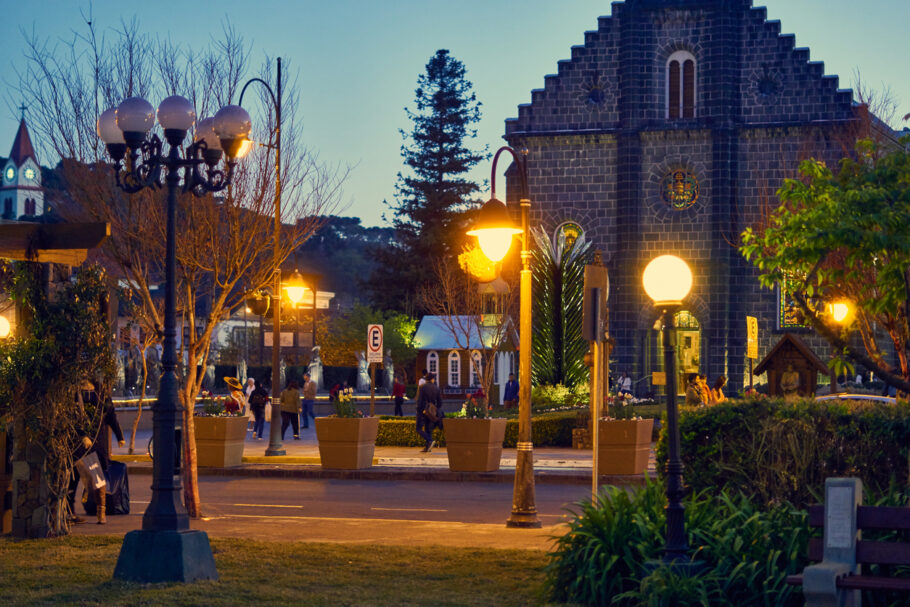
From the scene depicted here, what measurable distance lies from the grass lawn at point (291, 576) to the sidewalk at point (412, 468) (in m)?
8.71

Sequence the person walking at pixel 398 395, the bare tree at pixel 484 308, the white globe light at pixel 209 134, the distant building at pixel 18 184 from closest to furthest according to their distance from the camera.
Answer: the white globe light at pixel 209 134 < the person walking at pixel 398 395 < the bare tree at pixel 484 308 < the distant building at pixel 18 184

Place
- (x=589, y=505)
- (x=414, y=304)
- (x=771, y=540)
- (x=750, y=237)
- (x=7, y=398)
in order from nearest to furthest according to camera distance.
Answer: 1. (x=771, y=540)
2. (x=589, y=505)
3. (x=7, y=398)
4. (x=750, y=237)
5. (x=414, y=304)

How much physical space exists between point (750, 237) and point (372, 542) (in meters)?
5.44

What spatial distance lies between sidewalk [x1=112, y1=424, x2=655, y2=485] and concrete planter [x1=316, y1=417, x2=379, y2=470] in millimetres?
286

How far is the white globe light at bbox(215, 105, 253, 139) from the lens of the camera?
11891mm

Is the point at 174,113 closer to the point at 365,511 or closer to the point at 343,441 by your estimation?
the point at 365,511

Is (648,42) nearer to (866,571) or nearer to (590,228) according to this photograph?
(590,228)

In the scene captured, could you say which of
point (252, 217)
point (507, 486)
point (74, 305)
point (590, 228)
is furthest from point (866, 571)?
point (590, 228)

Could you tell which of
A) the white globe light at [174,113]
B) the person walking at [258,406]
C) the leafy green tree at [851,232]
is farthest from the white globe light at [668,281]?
the person walking at [258,406]

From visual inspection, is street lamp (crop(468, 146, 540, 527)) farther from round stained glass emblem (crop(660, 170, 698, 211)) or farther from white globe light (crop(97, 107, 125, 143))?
round stained glass emblem (crop(660, 170, 698, 211))

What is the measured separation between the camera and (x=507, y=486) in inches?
838

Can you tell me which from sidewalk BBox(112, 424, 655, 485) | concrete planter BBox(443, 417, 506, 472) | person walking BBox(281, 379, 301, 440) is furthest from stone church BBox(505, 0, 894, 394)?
concrete planter BBox(443, 417, 506, 472)

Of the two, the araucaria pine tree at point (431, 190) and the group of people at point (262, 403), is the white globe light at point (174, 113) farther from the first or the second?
the araucaria pine tree at point (431, 190)

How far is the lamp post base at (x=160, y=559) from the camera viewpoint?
10.1 metres
